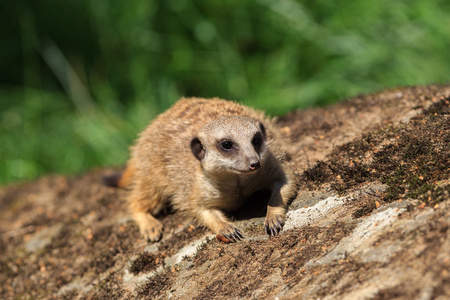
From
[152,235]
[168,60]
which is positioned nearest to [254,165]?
[152,235]

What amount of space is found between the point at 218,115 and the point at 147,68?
4299 millimetres

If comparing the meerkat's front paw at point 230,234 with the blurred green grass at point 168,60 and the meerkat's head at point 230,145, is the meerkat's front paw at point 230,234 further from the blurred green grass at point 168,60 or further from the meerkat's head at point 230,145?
the blurred green grass at point 168,60

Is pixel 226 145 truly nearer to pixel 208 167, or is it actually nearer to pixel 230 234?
pixel 208 167

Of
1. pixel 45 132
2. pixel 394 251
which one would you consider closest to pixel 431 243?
pixel 394 251

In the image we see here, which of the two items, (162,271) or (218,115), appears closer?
(162,271)

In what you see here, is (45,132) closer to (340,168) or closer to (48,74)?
(48,74)

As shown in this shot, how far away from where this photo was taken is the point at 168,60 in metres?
8.09

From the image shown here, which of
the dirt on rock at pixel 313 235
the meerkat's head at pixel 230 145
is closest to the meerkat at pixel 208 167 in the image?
the meerkat's head at pixel 230 145

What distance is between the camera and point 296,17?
7.02m

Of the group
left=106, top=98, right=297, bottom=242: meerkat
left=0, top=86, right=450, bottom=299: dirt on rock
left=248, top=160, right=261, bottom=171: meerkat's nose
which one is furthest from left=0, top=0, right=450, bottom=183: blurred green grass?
left=248, top=160, right=261, bottom=171: meerkat's nose

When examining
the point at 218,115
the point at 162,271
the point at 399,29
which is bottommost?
the point at 162,271

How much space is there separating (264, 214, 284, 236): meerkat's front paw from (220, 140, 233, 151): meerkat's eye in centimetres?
61

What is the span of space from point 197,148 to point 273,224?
978 millimetres

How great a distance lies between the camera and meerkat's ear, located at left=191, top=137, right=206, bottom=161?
384 cm
